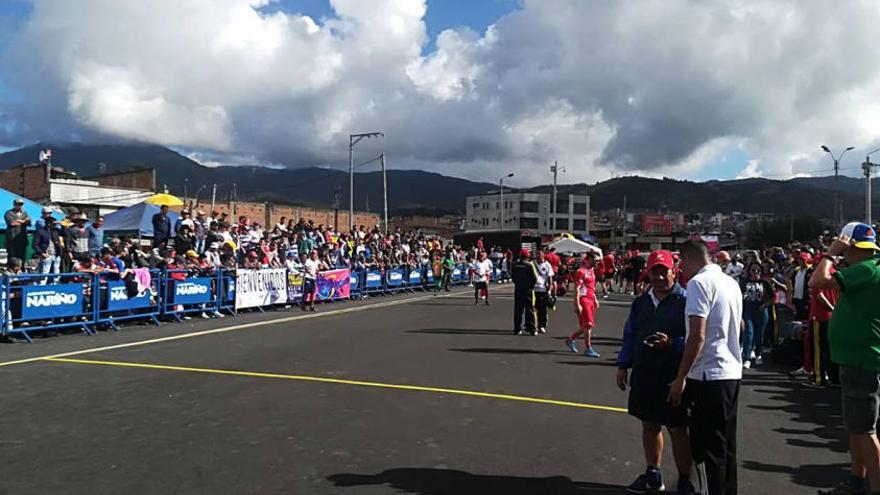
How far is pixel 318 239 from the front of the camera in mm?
23219

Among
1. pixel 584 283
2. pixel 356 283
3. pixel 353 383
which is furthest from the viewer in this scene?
pixel 356 283

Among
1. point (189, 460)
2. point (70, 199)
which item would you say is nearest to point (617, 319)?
point (189, 460)

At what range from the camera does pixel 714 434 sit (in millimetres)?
3930

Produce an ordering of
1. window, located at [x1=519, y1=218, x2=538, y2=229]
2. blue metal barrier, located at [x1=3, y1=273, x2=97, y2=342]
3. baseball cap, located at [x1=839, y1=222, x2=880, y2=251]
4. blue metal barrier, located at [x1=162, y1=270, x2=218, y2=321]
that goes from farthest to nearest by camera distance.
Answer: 1. window, located at [x1=519, y1=218, x2=538, y2=229]
2. blue metal barrier, located at [x1=162, y1=270, x2=218, y2=321]
3. blue metal barrier, located at [x1=3, y1=273, x2=97, y2=342]
4. baseball cap, located at [x1=839, y1=222, x2=880, y2=251]

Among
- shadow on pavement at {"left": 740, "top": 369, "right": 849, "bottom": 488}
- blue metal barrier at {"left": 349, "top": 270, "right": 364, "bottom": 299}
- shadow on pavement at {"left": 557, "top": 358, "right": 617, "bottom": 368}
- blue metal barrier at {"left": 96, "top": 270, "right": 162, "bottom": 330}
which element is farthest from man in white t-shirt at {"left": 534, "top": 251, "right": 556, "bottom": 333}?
blue metal barrier at {"left": 349, "top": 270, "right": 364, "bottom": 299}

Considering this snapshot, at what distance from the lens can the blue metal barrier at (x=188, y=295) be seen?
1439cm

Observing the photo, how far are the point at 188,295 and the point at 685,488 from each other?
13.1 meters

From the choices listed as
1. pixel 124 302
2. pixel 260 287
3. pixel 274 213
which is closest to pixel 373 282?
pixel 260 287

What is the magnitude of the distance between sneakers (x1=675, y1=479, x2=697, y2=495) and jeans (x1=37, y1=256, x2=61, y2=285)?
13.3m

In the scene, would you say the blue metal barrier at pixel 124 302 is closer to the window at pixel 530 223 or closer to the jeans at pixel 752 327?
the jeans at pixel 752 327

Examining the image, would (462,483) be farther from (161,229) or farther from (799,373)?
(161,229)

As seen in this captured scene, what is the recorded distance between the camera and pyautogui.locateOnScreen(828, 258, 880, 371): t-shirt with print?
4324 mm

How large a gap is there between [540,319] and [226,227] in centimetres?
987

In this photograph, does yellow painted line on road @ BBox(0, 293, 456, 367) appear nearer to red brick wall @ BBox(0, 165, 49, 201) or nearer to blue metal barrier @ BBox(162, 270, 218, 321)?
blue metal barrier @ BBox(162, 270, 218, 321)
